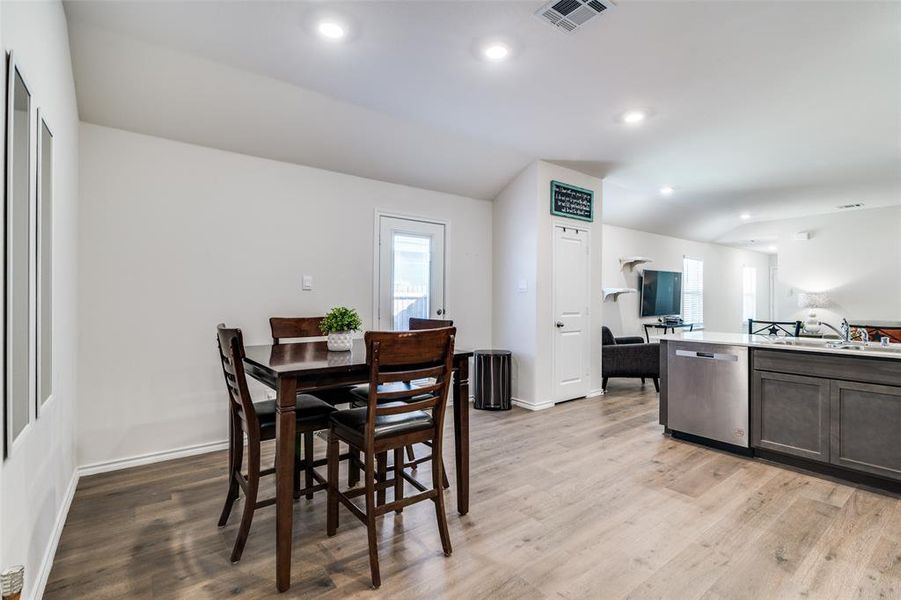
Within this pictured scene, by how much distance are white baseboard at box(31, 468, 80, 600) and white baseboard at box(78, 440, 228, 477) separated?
7.7 inches

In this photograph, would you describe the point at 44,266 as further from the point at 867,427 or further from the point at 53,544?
the point at 867,427

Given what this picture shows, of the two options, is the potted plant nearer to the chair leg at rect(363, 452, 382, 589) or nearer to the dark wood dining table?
the dark wood dining table

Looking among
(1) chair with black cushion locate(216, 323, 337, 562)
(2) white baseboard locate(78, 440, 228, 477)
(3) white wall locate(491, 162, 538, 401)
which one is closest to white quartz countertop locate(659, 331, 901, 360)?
(3) white wall locate(491, 162, 538, 401)

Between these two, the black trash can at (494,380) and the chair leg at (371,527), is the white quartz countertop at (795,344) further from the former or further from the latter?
the chair leg at (371,527)

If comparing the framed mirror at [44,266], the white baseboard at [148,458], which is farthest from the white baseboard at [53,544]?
the framed mirror at [44,266]

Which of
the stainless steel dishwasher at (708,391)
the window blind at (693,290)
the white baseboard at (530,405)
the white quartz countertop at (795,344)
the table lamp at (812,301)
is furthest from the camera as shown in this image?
the window blind at (693,290)

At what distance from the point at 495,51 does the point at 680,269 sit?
6788 millimetres

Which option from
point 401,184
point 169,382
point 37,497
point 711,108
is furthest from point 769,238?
point 37,497

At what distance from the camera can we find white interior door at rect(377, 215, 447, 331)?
14.3ft

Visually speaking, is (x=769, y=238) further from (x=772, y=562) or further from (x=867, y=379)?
(x=772, y=562)

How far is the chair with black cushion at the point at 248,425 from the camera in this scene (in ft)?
6.33

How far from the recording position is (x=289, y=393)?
1796 millimetres

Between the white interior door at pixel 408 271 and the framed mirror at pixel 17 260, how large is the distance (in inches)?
112

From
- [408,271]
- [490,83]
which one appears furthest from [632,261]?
[490,83]
